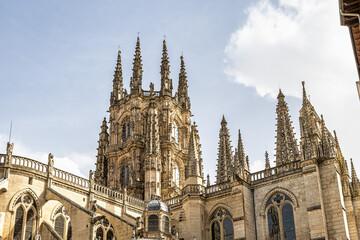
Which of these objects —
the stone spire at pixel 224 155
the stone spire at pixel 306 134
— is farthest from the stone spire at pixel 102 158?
the stone spire at pixel 306 134

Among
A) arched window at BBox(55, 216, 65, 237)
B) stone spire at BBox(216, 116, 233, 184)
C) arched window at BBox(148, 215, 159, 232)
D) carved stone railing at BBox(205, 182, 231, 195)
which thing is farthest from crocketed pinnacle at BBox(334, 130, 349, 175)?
arched window at BBox(55, 216, 65, 237)

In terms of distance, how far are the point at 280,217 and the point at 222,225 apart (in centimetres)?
467

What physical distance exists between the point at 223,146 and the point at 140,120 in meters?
9.33

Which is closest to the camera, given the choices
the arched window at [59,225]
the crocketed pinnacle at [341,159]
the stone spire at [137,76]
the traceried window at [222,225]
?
the arched window at [59,225]

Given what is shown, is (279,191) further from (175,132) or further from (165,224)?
(175,132)

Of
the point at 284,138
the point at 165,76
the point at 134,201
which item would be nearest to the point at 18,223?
the point at 134,201

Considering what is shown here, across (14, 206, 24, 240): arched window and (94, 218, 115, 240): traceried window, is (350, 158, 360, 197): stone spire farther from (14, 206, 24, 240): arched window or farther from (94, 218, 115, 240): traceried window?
(14, 206, 24, 240): arched window

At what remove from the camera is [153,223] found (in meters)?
24.3

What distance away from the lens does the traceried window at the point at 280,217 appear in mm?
29703

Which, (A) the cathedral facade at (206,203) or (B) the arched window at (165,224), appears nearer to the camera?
(B) the arched window at (165,224)

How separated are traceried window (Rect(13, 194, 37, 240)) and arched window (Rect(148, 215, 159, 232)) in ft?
29.1

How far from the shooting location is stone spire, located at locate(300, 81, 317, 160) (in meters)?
29.4

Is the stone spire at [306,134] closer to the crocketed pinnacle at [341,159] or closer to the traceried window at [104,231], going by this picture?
the crocketed pinnacle at [341,159]

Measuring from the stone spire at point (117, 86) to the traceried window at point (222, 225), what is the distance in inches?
878
